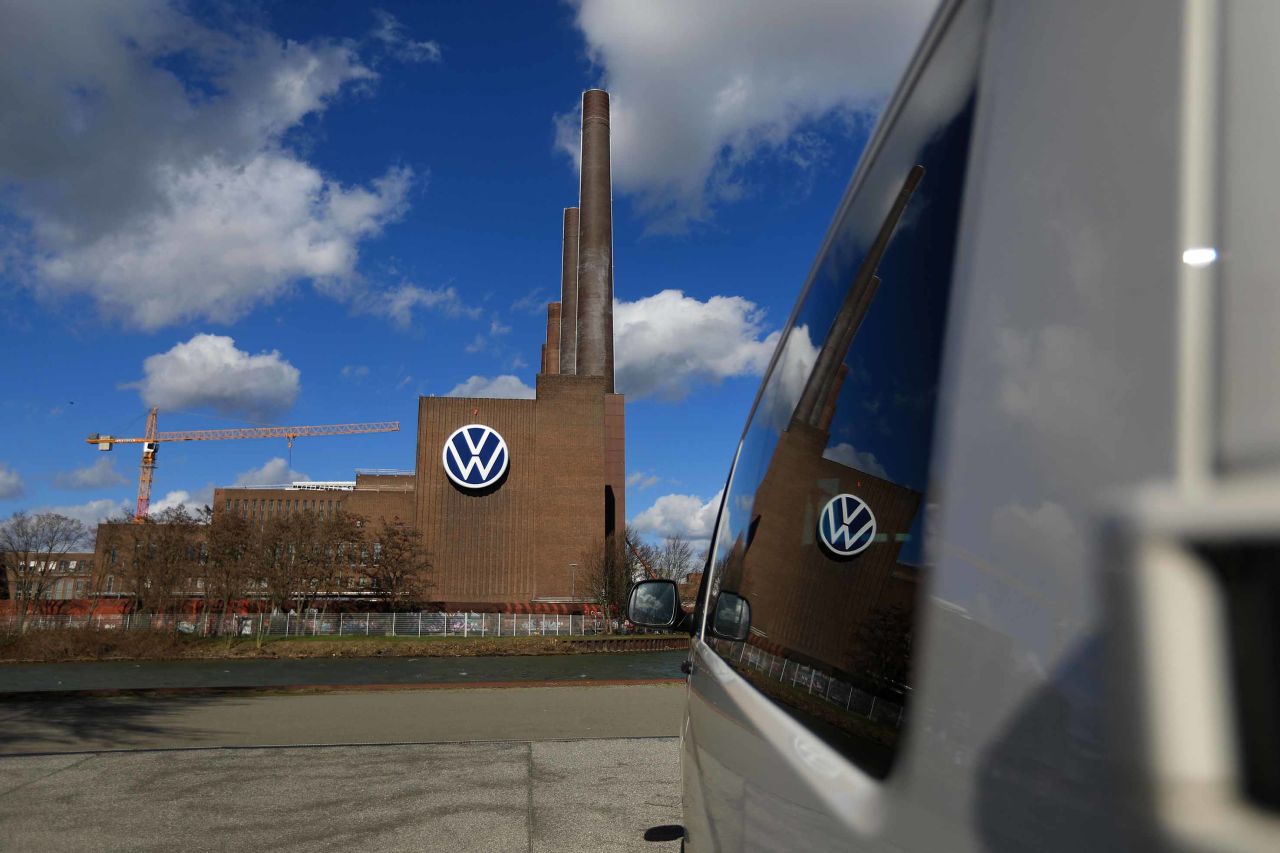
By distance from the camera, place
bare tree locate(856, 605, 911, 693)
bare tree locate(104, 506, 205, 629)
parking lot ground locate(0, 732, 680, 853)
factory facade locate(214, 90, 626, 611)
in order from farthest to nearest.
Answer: factory facade locate(214, 90, 626, 611)
bare tree locate(104, 506, 205, 629)
parking lot ground locate(0, 732, 680, 853)
bare tree locate(856, 605, 911, 693)

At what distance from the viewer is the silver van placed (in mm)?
519

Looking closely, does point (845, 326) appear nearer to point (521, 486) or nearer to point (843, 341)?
point (843, 341)

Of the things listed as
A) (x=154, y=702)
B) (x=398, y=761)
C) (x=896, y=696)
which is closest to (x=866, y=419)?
(x=896, y=696)

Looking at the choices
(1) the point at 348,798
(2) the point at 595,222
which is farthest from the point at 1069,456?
(2) the point at 595,222

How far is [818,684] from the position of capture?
4.94 feet

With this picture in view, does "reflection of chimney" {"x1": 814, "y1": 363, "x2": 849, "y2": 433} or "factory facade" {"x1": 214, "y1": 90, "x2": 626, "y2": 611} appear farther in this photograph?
"factory facade" {"x1": 214, "y1": 90, "x2": 626, "y2": 611}

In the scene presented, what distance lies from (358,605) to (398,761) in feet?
196

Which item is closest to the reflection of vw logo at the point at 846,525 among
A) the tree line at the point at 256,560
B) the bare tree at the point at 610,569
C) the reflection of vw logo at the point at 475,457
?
the tree line at the point at 256,560

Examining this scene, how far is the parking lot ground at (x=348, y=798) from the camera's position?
5.85 m

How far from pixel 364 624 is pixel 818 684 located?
6257 cm

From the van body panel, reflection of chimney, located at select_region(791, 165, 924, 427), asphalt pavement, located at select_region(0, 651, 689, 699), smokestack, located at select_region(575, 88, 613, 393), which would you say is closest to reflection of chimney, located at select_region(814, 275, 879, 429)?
reflection of chimney, located at select_region(791, 165, 924, 427)

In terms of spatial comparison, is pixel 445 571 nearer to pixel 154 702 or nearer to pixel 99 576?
pixel 99 576

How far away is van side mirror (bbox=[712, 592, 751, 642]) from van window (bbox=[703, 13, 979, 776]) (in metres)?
0.07

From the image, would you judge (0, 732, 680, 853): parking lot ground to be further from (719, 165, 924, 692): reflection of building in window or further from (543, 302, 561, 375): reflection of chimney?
(543, 302, 561, 375): reflection of chimney
